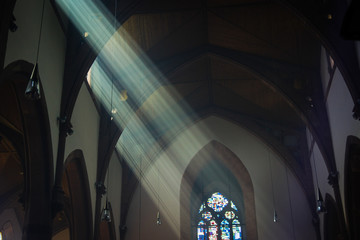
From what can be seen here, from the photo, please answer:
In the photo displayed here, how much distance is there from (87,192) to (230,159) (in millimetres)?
8141

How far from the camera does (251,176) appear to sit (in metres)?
19.9

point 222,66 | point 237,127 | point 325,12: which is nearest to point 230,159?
point 237,127

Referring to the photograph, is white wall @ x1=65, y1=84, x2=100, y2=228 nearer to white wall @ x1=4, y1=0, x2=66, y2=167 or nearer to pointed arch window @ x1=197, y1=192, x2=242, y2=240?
white wall @ x1=4, y1=0, x2=66, y2=167

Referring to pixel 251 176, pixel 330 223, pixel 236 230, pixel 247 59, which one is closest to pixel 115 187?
pixel 236 230

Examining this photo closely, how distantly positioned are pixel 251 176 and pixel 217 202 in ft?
7.05

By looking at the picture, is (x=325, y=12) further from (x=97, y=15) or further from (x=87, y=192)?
(x=87, y=192)

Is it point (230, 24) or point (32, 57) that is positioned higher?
point (230, 24)

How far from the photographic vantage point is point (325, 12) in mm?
12430

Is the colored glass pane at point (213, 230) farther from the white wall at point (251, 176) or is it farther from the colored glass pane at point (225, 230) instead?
the white wall at point (251, 176)

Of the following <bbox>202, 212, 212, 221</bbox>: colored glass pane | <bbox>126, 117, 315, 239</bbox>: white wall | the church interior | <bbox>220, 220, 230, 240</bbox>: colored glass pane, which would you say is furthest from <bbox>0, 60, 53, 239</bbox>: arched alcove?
<bbox>220, 220, 230, 240</bbox>: colored glass pane

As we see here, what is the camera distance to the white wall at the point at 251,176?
1894 cm

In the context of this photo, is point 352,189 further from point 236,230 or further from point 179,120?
point 179,120

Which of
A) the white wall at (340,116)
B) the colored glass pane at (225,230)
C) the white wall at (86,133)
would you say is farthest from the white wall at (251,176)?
the white wall at (86,133)

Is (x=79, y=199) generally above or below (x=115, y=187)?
below
